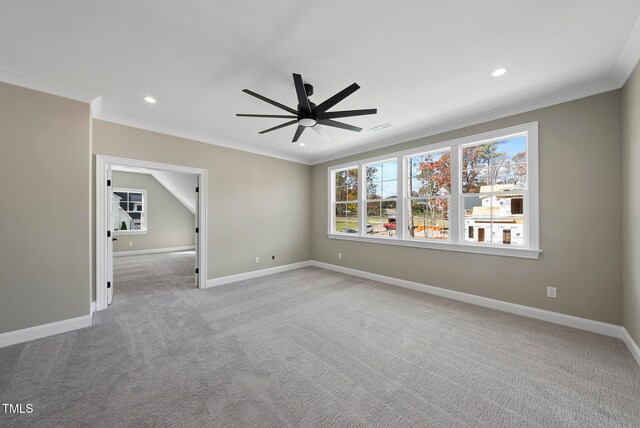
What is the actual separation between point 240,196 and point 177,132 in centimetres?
151

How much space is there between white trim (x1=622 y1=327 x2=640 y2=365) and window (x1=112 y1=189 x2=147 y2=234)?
34.4 feet

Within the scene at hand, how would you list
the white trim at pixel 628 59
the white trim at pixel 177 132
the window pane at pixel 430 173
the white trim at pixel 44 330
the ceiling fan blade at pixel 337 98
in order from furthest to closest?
1. the window pane at pixel 430 173
2. the white trim at pixel 177 132
3. the white trim at pixel 44 330
4. the ceiling fan blade at pixel 337 98
5. the white trim at pixel 628 59

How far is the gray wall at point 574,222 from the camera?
2520mm

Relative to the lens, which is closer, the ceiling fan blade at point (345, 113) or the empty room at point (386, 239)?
the empty room at point (386, 239)

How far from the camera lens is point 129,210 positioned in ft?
25.8

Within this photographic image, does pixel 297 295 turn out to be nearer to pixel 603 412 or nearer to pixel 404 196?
pixel 404 196

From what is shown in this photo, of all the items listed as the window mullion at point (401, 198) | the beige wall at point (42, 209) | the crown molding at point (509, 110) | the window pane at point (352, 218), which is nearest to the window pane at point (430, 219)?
the window mullion at point (401, 198)

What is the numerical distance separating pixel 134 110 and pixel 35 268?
218 cm

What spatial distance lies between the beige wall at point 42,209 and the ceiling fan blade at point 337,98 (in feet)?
9.41

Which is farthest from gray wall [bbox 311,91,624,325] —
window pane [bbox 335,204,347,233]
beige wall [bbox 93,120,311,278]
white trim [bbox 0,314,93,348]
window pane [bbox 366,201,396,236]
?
white trim [bbox 0,314,93,348]

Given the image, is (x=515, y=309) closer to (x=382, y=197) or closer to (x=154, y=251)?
(x=382, y=197)

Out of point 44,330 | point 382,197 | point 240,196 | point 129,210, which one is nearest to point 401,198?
point 382,197

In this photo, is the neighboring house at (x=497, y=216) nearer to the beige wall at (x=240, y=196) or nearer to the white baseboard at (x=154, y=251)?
the beige wall at (x=240, y=196)

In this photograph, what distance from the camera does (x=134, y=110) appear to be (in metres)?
3.22
